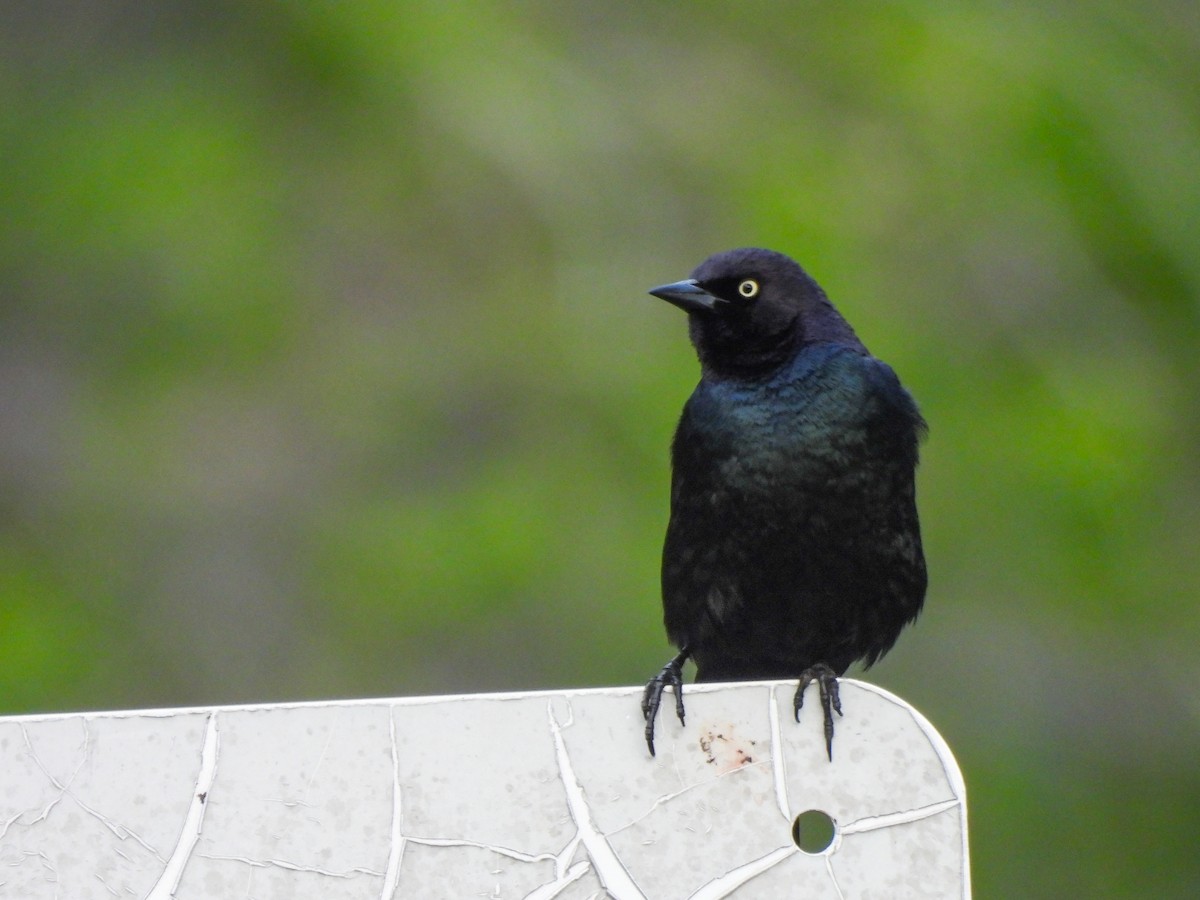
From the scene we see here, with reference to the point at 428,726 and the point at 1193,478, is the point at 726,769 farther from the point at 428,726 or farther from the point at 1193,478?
the point at 1193,478

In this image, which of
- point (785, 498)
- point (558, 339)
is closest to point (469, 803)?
point (785, 498)

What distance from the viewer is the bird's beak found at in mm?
3189

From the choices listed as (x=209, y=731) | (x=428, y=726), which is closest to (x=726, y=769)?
(x=428, y=726)

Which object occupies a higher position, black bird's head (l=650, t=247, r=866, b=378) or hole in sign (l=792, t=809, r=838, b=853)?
black bird's head (l=650, t=247, r=866, b=378)

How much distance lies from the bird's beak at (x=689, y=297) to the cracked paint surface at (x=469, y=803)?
1561 millimetres

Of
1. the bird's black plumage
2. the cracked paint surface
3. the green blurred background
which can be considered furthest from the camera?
the green blurred background

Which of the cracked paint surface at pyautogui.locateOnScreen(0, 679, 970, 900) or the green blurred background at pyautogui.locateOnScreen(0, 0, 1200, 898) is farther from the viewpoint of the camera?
the green blurred background at pyautogui.locateOnScreen(0, 0, 1200, 898)

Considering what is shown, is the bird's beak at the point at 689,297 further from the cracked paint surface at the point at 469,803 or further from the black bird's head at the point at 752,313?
the cracked paint surface at the point at 469,803

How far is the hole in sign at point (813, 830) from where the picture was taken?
1.67m

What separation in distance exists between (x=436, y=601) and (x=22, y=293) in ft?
6.52

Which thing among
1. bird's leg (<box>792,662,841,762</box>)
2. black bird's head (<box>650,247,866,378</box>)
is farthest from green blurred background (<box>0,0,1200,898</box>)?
bird's leg (<box>792,662,841,762</box>)

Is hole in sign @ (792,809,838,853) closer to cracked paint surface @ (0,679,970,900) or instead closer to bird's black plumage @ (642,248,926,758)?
cracked paint surface @ (0,679,970,900)

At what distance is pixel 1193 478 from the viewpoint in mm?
5766

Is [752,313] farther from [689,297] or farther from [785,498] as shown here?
[785,498]
